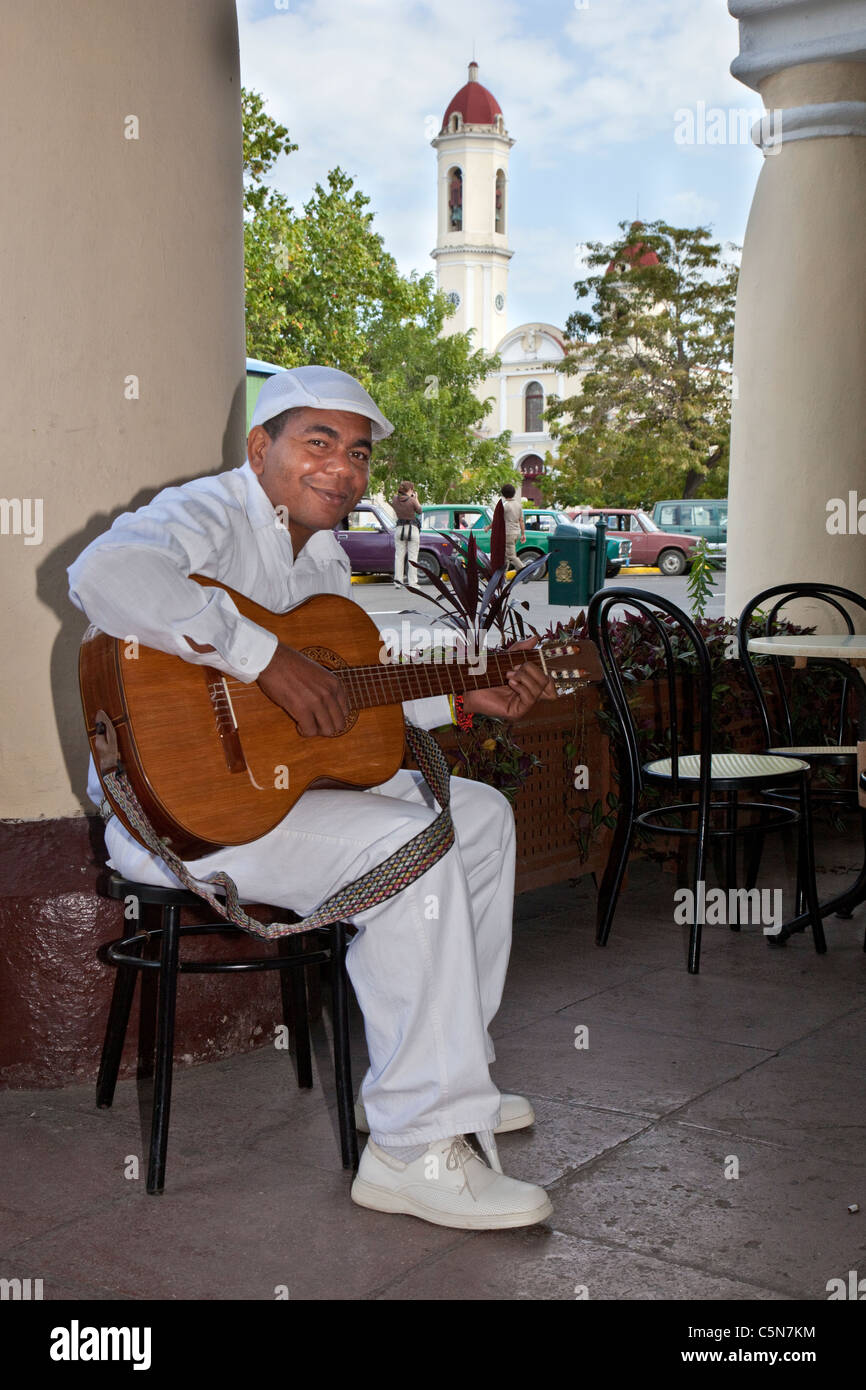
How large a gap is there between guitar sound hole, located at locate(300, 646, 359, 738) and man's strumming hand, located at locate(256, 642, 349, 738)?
0.10 meters

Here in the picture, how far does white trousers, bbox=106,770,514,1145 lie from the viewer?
275 cm

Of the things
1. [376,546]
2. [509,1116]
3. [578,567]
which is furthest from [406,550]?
[509,1116]

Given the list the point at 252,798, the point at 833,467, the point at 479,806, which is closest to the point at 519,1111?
the point at 479,806

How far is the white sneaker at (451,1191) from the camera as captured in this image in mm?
2705

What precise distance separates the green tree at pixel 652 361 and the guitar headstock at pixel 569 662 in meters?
33.5

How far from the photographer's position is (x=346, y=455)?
10.1 feet

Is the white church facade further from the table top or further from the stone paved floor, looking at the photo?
the stone paved floor

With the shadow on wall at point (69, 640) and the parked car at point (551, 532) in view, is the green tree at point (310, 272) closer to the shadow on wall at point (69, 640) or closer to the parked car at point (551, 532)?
the parked car at point (551, 532)

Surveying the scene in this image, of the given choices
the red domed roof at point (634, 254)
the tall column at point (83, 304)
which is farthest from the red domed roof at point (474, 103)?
the tall column at point (83, 304)

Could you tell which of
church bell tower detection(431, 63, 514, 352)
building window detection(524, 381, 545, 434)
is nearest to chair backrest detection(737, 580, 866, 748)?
building window detection(524, 381, 545, 434)

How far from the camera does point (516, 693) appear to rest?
3256 millimetres

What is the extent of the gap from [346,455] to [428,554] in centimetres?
2226

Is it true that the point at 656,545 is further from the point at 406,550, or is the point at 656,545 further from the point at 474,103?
the point at 474,103
